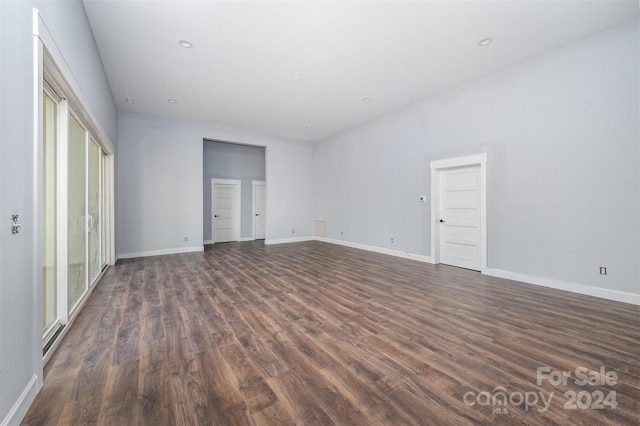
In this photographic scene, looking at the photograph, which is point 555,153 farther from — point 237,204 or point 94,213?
point 237,204

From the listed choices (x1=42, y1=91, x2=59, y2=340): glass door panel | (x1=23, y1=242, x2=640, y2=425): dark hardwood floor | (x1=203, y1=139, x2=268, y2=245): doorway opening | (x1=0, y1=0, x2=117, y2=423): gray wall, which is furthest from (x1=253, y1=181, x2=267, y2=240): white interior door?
(x1=0, y1=0, x2=117, y2=423): gray wall

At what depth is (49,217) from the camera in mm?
2361

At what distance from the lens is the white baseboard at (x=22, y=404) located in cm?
132

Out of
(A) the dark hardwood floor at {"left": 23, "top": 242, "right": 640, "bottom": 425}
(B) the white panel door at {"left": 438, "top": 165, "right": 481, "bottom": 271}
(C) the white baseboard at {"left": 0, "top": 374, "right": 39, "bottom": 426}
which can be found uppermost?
(B) the white panel door at {"left": 438, "top": 165, "right": 481, "bottom": 271}

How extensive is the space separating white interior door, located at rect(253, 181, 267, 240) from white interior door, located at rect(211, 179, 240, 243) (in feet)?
1.92

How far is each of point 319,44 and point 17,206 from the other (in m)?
3.54

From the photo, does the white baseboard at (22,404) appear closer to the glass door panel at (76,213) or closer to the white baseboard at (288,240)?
the glass door panel at (76,213)

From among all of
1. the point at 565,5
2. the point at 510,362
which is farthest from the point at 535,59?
the point at 510,362

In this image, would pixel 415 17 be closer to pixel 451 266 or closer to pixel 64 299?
pixel 451 266

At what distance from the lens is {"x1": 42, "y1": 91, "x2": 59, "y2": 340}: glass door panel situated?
2207 millimetres

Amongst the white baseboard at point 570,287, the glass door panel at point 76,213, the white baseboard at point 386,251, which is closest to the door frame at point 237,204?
the white baseboard at point 386,251

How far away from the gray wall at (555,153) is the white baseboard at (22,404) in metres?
5.49

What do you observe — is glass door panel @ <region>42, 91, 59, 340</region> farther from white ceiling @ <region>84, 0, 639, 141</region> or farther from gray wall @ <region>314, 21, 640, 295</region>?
gray wall @ <region>314, 21, 640, 295</region>

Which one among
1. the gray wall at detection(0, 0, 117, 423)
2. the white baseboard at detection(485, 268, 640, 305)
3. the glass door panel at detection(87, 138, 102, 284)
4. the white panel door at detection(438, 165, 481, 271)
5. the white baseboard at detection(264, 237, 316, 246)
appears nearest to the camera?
the gray wall at detection(0, 0, 117, 423)
